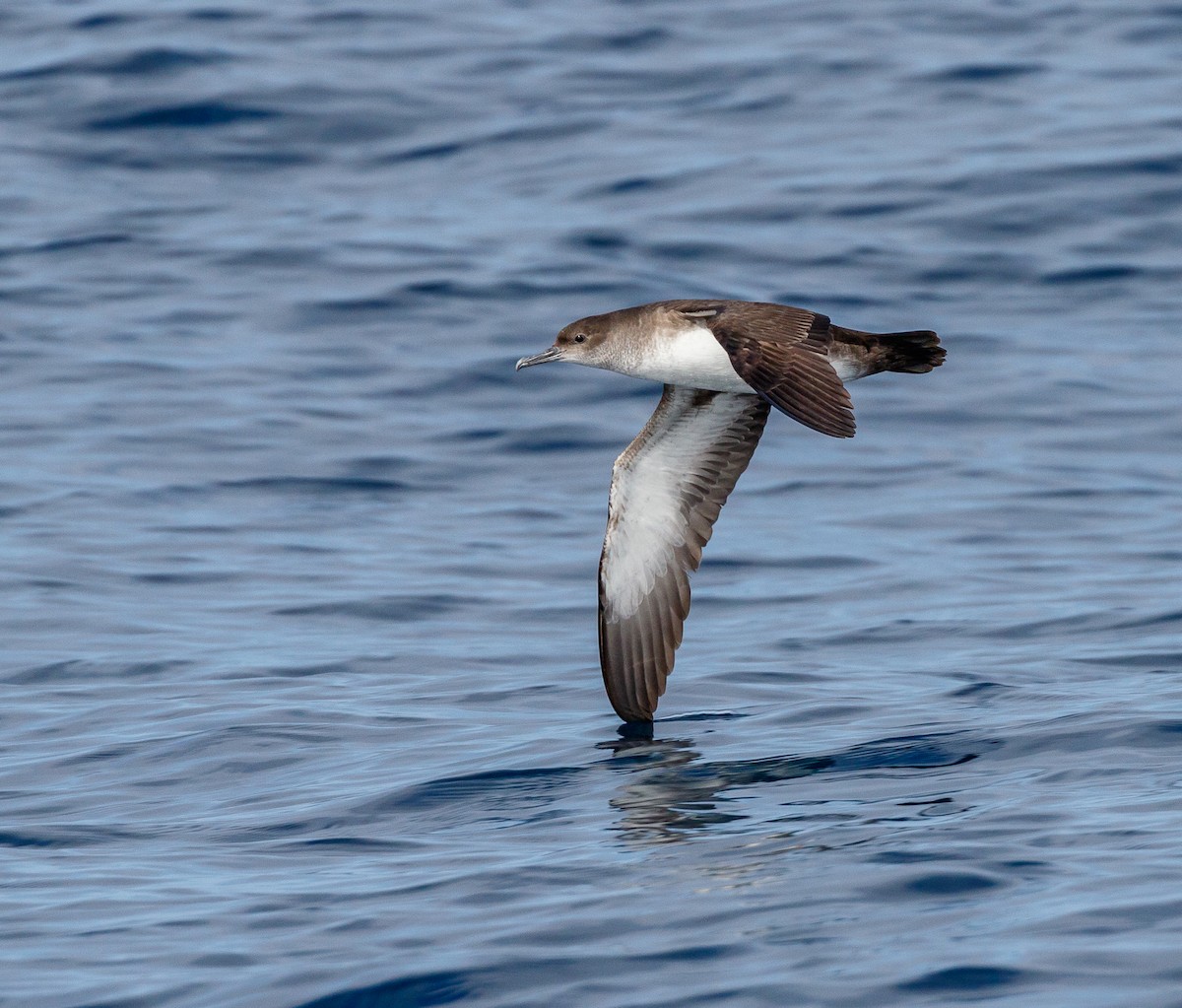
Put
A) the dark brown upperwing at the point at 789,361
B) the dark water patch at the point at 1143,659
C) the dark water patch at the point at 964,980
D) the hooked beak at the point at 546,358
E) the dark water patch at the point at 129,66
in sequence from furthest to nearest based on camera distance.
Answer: the dark water patch at the point at 129,66 < the dark water patch at the point at 1143,659 < the hooked beak at the point at 546,358 < the dark brown upperwing at the point at 789,361 < the dark water patch at the point at 964,980

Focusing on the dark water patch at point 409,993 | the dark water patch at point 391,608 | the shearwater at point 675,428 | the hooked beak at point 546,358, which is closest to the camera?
the dark water patch at point 409,993

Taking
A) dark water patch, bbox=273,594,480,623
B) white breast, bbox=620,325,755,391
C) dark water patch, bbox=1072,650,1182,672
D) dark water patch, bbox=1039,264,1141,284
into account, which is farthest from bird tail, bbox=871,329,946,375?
dark water patch, bbox=1039,264,1141,284

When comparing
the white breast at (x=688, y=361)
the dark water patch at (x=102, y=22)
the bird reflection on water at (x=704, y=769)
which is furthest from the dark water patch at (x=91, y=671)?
the dark water patch at (x=102, y=22)

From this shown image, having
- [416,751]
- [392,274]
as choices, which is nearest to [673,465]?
[416,751]

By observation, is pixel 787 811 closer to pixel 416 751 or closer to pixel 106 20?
pixel 416 751

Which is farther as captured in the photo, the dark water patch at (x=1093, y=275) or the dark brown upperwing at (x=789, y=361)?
the dark water patch at (x=1093, y=275)

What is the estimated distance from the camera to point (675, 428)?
916cm

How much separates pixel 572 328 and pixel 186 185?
32.1 feet

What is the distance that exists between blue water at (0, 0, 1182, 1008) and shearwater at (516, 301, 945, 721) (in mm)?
345

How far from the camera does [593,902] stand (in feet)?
20.2

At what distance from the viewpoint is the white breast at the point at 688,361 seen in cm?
825

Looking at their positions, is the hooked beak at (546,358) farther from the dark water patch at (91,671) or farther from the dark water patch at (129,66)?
the dark water patch at (129,66)

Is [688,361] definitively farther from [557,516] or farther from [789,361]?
[557,516]

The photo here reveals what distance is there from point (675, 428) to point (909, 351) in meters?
1.29
